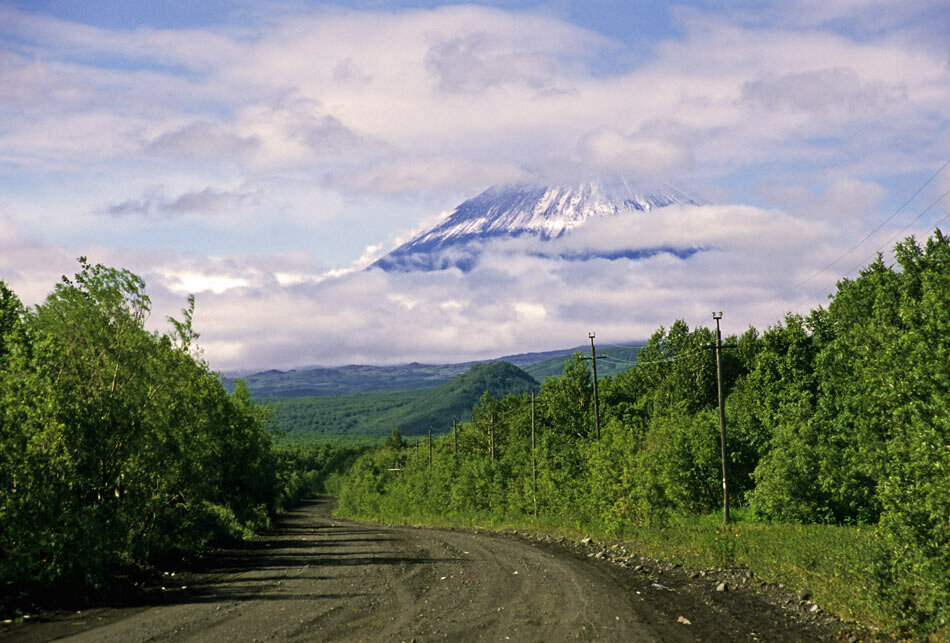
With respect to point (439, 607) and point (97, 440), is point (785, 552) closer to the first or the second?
point (439, 607)

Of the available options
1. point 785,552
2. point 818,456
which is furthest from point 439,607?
point 818,456

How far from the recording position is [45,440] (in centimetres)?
1959

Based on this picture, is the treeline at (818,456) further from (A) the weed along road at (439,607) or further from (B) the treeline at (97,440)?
(B) the treeline at (97,440)

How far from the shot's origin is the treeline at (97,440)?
18.8 metres

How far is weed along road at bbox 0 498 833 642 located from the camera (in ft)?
52.3

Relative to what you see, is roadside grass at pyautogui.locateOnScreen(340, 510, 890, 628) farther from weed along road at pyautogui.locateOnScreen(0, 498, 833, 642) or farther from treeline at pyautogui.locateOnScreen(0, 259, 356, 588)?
treeline at pyautogui.locateOnScreen(0, 259, 356, 588)

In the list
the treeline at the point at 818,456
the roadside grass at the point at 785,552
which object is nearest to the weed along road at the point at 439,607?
the roadside grass at the point at 785,552

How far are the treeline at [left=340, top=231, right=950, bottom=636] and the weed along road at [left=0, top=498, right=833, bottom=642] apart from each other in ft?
11.5

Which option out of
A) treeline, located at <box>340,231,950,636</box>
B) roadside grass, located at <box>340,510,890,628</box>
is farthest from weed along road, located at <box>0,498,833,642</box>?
treeline, located at <box>340,231,950,636</box>

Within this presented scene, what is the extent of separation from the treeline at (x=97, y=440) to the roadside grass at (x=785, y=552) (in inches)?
762

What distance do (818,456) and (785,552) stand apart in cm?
1951

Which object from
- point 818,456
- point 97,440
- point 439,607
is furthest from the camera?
point 818,456

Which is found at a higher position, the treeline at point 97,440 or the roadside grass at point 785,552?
the treeline at point 97,440

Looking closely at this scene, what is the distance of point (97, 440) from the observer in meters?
22.9
